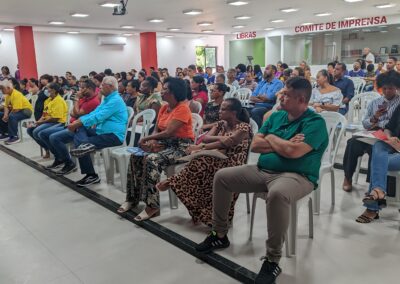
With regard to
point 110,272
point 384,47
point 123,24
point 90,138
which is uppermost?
point 123,24

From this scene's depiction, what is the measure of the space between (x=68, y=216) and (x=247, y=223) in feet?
5.05

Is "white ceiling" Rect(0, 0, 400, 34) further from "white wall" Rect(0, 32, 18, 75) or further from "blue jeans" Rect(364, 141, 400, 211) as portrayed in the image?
"blue jeans" Rect(364, 141, 400, 211)

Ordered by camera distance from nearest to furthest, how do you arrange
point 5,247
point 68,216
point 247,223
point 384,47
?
1. point 5,247
2. point 247,223
3. point 68,216
4. point 384,47

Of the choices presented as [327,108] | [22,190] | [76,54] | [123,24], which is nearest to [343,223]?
[327,108]

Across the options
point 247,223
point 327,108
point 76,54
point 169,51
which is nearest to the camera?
point 247,223

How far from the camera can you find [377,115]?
3139 mm

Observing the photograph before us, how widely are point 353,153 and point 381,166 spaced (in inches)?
25.3

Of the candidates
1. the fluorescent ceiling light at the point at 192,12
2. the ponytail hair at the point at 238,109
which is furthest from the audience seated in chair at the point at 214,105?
the fluorescent ceiling light at the point at 192,12

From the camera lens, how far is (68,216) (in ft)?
10.6

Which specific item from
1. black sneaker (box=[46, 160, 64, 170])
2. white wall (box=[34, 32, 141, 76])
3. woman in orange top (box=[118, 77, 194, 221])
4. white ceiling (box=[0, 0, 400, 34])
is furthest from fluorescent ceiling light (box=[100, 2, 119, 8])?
white wall (box=[34, 32, 141, 76])

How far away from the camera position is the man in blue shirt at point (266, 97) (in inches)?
219

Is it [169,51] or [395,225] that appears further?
[169,51]

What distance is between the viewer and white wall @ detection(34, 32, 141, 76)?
14820mm

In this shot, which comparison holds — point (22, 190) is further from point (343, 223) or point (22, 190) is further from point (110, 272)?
point (343, 223)
